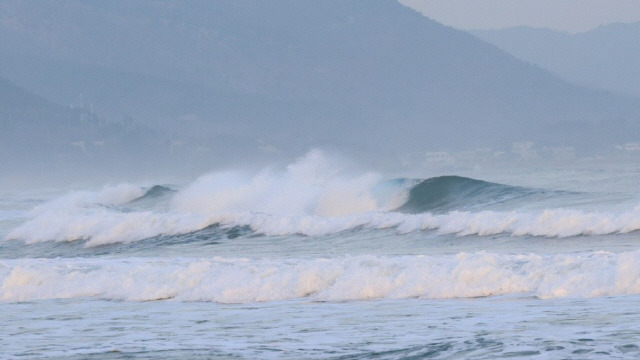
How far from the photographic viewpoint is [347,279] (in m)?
16.0

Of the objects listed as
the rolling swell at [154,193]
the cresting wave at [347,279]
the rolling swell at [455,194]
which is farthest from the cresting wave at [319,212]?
the cresting wave at [347,279]

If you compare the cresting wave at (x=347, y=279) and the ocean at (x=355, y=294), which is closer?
the ocean at (x=355, y=294)

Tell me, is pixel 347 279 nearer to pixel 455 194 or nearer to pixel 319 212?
pixel 319 212

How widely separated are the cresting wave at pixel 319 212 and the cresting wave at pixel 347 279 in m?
6.41

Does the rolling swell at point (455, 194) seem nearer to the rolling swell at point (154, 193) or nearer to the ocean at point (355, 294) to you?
the ocean at point (355, 294)

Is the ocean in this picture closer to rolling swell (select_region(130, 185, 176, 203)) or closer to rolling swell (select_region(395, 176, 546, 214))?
rolling swell (select_region(395, 176, 546, 214))

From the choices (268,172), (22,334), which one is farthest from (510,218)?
(268,172)

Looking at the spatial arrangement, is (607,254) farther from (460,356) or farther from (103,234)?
(103,234)

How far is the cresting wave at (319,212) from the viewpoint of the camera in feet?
77.7

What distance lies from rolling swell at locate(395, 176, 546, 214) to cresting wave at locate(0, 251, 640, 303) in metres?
17.5

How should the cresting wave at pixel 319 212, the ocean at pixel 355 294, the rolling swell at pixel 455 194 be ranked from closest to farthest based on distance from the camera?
the ocean at pixel 355 294
the cresting wave at pixel 319 212
the rolling swell at pixel 455 194

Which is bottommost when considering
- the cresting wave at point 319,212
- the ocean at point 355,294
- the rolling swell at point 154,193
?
the ocean at point 355,294

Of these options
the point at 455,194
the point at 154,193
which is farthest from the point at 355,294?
the point at 154,193

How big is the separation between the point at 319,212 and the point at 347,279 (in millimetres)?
21864
